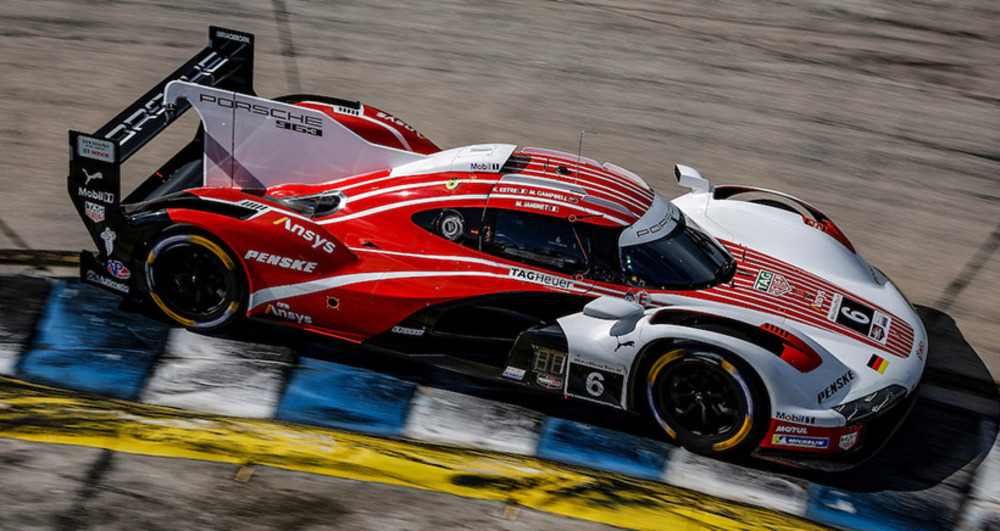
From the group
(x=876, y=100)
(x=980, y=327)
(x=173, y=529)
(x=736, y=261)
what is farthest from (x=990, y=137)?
(x=173, y=529)

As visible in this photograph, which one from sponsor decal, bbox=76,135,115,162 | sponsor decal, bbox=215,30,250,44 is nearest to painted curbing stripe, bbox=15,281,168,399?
sponsor decal, bbox=76,135,115,162

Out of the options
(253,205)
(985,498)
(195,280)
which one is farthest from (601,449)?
(195,280)

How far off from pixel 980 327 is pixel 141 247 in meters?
6.87

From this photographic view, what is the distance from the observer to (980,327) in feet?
26.5

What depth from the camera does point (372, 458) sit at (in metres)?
5.48

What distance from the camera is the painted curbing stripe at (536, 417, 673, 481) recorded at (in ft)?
19.8

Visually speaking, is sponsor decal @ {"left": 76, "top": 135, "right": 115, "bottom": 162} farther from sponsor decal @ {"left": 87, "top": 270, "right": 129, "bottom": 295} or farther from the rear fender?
sponsor decal @ {"left": 87, "top": 270, "right": 129, "bottom": 295}

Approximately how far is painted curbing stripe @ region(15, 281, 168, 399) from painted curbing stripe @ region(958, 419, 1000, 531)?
545 cm

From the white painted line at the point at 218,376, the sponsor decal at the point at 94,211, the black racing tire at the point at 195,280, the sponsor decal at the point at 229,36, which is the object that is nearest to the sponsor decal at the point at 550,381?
the white painted line at the point at 218,376

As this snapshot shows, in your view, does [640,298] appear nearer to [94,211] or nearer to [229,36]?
[94,211]

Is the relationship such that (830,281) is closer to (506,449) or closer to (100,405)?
(506,449)

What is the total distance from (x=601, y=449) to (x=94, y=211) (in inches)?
156

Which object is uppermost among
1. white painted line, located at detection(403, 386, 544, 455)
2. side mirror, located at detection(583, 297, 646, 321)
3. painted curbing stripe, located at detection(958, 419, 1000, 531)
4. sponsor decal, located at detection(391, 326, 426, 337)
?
side mirror, located at detection(583, 297, 646, 321)

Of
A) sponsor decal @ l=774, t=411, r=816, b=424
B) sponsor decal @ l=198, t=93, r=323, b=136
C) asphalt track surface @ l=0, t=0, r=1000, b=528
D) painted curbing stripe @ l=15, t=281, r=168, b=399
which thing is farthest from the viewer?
asphalt track surface @ l=0, t=0, r=1000, b=528
